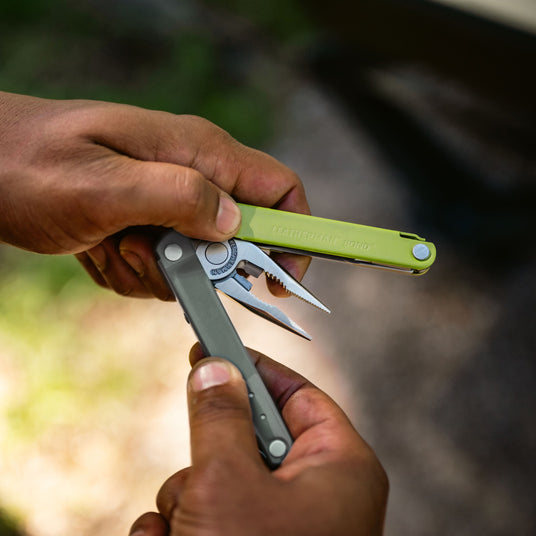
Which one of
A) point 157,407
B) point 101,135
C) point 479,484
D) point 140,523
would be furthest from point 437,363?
point 101,135

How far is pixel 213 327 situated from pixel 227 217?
22 cm

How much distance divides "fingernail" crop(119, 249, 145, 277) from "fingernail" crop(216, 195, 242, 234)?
0.86 ft

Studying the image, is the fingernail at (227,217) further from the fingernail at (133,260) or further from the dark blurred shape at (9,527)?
the dark blurred shape at (9,527)

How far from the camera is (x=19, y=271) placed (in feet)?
6.35

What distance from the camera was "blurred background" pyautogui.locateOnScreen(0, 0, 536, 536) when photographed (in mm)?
1656

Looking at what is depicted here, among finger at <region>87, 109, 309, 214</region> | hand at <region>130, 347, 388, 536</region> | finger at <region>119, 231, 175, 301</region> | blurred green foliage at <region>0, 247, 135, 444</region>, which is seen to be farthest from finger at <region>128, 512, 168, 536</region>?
blurred green foliage at <region>0, 247, 135, 444</region>

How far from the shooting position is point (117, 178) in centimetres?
95

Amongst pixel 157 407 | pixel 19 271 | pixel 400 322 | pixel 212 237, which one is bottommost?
pixel 157 407

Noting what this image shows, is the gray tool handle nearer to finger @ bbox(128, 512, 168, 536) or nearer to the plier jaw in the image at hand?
the plier jaw

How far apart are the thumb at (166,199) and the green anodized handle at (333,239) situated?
107mm

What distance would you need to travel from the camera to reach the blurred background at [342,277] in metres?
1.66

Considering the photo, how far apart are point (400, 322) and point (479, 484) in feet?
1.96

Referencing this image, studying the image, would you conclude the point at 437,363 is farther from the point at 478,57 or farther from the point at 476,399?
the point at 478,57

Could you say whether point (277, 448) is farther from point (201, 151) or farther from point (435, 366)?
point (435, 366)
